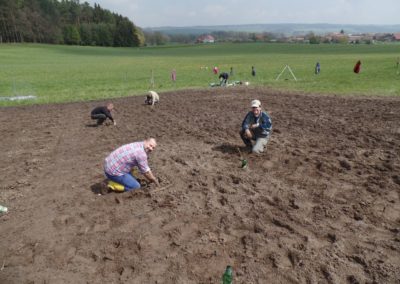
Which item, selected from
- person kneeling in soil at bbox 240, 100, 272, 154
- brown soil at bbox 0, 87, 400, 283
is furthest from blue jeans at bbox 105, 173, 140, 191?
person kneeling in soil at bbox 240, 100, 272, 154

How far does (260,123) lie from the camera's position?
380 inches

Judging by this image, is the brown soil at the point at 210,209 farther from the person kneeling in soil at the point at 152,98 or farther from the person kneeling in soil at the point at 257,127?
the person kneeling in soil at the point at 152,98

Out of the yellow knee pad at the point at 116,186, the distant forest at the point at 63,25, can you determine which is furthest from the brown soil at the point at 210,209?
the distant forest at the point at 63,25

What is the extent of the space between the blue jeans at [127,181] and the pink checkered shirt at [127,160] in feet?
0.31

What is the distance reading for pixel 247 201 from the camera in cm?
687

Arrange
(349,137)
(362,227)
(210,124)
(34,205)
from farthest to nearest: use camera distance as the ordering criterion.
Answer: (210,124) → (349,137) → (34,205) → (362,227)

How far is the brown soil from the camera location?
504 cm

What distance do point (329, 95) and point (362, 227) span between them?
13633mm

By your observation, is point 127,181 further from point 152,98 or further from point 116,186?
point 152,98

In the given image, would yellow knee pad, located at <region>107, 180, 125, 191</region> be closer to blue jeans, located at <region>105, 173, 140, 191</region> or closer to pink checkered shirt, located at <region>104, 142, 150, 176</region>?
blue jeans, located at <region>105, 173, 140, 191</region>

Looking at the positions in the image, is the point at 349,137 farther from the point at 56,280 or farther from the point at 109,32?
the point at 109,32

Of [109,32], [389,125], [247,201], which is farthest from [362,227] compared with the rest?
[109,32]

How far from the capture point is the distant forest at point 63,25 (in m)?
95.8

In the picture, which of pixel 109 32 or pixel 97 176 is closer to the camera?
pixel 97 176
